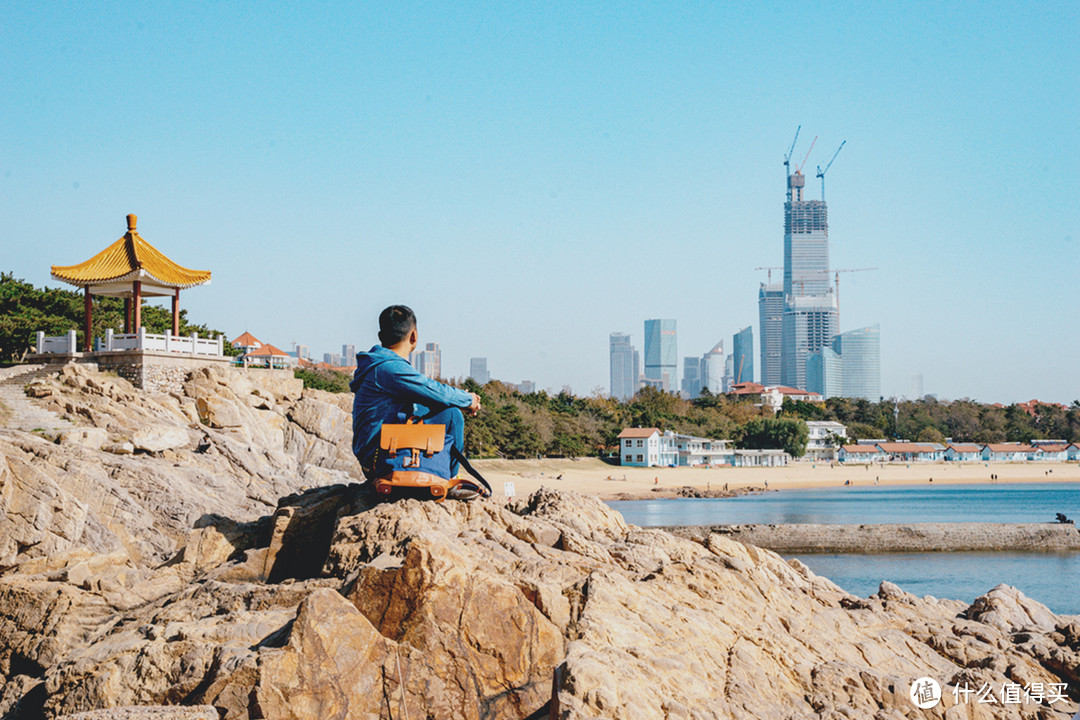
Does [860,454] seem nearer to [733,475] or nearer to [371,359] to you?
[733,475]

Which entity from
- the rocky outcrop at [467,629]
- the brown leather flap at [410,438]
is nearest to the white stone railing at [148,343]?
the rocky outcrop at [467,629]

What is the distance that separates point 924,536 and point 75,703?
33645mm

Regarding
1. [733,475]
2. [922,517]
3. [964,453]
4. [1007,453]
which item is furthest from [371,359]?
[1007,453]

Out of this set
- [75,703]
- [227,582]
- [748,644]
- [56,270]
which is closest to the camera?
[75,703]

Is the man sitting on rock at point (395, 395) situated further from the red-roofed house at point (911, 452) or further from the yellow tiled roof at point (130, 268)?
the red-roofed house at point (911, 452)

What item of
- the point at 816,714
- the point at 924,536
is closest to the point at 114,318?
the point at 924,536

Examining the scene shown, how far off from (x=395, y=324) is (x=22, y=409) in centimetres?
1732

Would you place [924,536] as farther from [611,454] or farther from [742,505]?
[611,454]

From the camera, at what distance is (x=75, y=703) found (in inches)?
173

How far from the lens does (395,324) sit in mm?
6277

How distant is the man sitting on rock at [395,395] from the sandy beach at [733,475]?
44195mm

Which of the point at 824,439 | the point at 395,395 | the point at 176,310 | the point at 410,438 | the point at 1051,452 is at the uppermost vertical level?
the point at 176,310

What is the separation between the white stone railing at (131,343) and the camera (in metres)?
25.2

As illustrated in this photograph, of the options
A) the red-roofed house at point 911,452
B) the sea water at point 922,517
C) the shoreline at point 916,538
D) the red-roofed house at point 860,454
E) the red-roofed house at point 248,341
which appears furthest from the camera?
the red-roofed house at point 860,454
